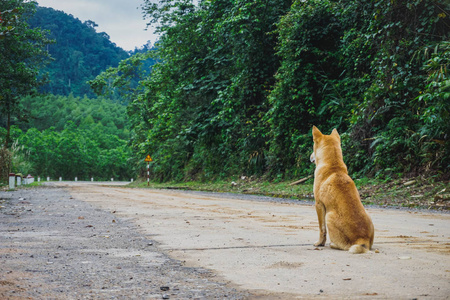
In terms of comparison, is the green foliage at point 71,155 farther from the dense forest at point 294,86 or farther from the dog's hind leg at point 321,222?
the dog's hind leg at point 321,222

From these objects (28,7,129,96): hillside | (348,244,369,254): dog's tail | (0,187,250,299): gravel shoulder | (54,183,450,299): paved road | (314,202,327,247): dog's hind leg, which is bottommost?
(0,187,250,299): gravel shoulder

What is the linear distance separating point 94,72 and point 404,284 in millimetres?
150738

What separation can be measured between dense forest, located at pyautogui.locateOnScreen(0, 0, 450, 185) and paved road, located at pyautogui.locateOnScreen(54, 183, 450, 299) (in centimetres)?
426

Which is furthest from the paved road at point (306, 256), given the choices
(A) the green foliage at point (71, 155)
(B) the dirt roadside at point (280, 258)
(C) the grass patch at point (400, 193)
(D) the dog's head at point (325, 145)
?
(A) the green foliage at point (71, 155)

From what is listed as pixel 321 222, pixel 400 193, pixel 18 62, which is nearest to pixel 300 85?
pixel 400 193

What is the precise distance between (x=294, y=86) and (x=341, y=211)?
1595cm

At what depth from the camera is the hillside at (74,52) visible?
5536 inches

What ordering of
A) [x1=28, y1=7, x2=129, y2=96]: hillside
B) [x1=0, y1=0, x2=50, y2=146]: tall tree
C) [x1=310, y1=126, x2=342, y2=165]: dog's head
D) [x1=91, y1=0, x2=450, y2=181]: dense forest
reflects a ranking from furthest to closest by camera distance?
[x1=28, y1=7, x2=129, y2=96]: hillside < [x1=0, y1=0, x2=50, y2=146]: tall tree < [x1=91, y1=0, x2=450, y2=181]: dense forest < [x1=310, y1=126, x2=342, y2=165]: dog's head

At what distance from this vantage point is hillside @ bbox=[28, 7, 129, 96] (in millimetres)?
140625

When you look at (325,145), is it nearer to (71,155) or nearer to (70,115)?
(71,155)

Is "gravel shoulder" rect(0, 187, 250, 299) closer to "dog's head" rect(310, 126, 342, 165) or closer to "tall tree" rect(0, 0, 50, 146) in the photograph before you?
"dog's head" rect(310, 126, 342, 165)

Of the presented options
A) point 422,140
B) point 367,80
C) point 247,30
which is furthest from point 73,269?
point 247,30

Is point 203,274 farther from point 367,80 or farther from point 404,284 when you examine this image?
point 367,80

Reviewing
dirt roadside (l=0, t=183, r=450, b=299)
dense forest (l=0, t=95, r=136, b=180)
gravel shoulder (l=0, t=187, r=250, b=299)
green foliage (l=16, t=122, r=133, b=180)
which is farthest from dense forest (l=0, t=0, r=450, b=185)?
green foliage (l=16, t=122, r=133, b=180)
